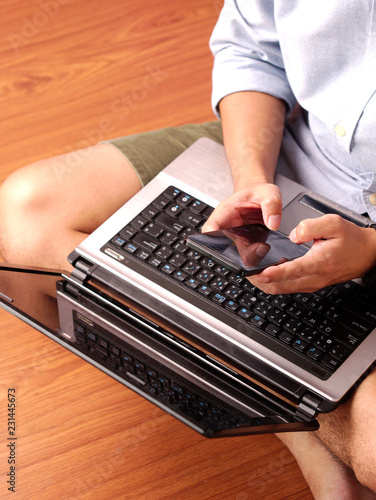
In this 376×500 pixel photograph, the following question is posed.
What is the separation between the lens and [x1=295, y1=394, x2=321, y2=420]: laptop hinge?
0.70 meters

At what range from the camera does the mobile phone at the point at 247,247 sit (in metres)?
0.67

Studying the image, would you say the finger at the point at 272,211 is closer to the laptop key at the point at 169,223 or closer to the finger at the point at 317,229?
the finger at the point at 317,229

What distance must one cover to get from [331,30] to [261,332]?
1.35 feet

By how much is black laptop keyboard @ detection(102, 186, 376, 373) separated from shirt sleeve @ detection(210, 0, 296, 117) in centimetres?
26

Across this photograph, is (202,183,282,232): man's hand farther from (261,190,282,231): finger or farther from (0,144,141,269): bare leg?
(0,144,141,269): bare leg

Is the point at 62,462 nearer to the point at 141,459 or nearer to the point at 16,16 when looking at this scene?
the point at 141,459

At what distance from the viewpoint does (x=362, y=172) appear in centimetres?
88

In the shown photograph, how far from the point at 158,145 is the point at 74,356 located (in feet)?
1.37

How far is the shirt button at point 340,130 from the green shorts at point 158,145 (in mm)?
266

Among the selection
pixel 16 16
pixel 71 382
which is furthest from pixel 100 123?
pixel 71 382

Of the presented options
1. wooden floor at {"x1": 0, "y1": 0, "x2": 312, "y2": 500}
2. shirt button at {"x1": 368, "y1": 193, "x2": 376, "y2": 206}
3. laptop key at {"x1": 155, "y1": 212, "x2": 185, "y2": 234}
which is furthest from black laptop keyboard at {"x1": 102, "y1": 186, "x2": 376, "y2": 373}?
wooden floor at {"x1": 0, "y1": 0, "x2": 312, "y2": 500}

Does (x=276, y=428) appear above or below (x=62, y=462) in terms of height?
above

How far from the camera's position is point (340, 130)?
83 cm

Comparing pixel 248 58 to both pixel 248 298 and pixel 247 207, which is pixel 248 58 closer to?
pixel 247 207
